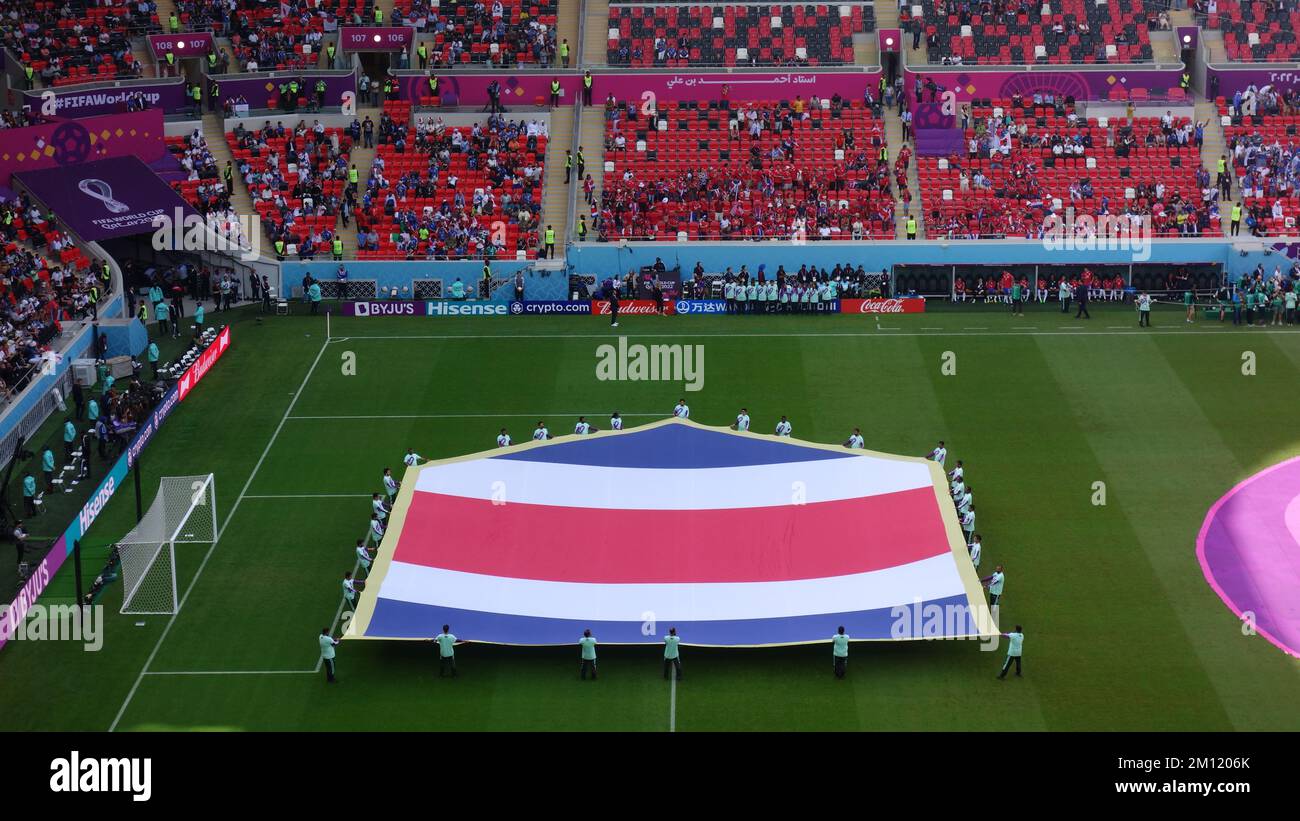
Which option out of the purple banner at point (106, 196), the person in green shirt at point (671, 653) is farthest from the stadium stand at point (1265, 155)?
the purple banner at point (106, 196)

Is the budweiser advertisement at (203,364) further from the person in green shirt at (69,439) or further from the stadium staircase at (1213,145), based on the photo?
the stadium staircase at (1213,145)

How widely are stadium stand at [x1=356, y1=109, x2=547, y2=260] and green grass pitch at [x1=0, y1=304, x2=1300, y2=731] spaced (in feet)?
12.2

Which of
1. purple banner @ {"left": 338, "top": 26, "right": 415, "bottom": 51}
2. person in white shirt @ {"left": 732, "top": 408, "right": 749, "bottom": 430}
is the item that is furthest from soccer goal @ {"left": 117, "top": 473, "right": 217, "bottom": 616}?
purple banner @ {"left": 338, "top": 26, "right": 415, "bottom": 51}

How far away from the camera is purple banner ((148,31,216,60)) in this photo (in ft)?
213

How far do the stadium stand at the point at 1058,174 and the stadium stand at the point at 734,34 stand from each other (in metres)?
6.45

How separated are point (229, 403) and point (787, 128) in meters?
24.2

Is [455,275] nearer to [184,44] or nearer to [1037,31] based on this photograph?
[184,44]

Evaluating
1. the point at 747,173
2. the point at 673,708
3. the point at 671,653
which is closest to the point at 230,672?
the point at 671,653

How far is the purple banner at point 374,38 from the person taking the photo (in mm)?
65875

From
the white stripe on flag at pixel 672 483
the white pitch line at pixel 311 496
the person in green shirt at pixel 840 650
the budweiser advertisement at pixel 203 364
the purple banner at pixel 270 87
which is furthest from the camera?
the purple banner at pixel 270 87

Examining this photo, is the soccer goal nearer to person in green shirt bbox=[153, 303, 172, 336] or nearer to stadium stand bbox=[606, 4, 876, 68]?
person in green shirt bbox=[153, 303, 172, 336]

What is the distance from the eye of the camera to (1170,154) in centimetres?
6262

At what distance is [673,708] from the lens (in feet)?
112

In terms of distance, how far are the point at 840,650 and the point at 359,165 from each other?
112 ft
